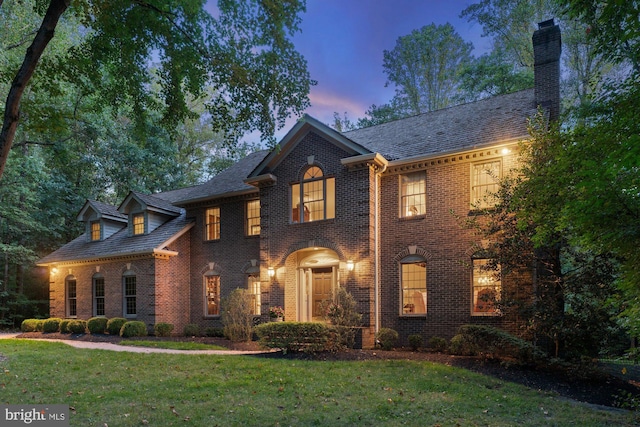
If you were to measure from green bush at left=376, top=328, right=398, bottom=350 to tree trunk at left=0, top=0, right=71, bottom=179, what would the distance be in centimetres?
1036

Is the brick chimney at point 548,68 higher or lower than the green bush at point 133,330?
higher

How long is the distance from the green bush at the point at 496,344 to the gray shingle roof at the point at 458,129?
18.2 ft

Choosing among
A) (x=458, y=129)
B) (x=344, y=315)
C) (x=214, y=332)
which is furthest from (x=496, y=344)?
(x=214, y=332)

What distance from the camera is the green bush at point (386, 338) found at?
13.3 meters

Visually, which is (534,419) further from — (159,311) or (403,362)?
(159,311)

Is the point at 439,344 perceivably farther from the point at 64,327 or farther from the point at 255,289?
the point at 64,327

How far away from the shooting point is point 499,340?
418 inches

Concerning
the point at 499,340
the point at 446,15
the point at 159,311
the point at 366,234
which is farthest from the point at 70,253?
the point at 446,15

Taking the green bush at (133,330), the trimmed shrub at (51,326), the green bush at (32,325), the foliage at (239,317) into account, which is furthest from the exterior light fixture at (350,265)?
the green bush at (32,325)

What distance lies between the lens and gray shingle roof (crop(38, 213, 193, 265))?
19.5 meters

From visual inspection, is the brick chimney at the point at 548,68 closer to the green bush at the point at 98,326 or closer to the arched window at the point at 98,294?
the green bush at the point at 98,326

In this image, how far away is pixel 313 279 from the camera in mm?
16125

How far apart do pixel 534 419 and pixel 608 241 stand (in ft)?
Answer: 9.47

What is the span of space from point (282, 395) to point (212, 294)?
1238 cm
